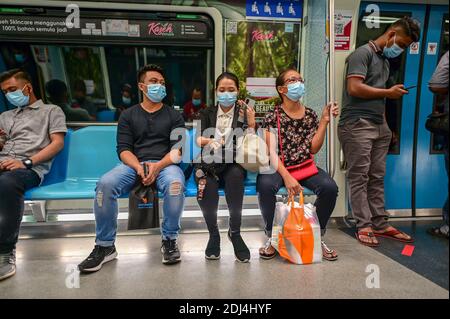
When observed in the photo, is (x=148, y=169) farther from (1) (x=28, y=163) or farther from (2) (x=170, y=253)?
(1) (x=28, y=163)

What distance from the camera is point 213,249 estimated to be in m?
2.48

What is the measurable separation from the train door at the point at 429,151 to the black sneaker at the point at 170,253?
297cm

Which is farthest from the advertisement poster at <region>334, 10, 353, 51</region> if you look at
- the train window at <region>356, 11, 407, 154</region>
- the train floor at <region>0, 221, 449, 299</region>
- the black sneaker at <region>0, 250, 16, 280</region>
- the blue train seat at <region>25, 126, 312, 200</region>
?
the black sneaker at <region>0, 250, 16, 280</region>

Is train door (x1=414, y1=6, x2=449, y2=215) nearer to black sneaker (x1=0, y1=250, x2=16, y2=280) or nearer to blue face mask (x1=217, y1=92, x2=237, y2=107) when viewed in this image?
blue face mask (x1=217, y1=92, x2=237, y2=107)

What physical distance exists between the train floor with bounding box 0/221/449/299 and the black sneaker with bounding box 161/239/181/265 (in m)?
0.06

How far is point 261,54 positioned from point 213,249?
221 cm

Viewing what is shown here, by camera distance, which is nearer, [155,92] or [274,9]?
[155,92]

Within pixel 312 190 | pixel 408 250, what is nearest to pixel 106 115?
pixel 312 190

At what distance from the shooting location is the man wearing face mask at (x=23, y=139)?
7.55ft

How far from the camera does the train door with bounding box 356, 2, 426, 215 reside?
344 cm

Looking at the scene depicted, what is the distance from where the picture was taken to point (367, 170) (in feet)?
9.57

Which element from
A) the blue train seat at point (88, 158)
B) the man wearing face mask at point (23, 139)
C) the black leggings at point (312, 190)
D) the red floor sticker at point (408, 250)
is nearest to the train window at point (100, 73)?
the blue train seat at point (88, 158)

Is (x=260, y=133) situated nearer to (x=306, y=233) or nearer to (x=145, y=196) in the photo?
(x=306, y=233)

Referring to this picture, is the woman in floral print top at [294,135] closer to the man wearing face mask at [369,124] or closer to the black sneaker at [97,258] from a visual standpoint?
the man wearing face mask at [369,124]
